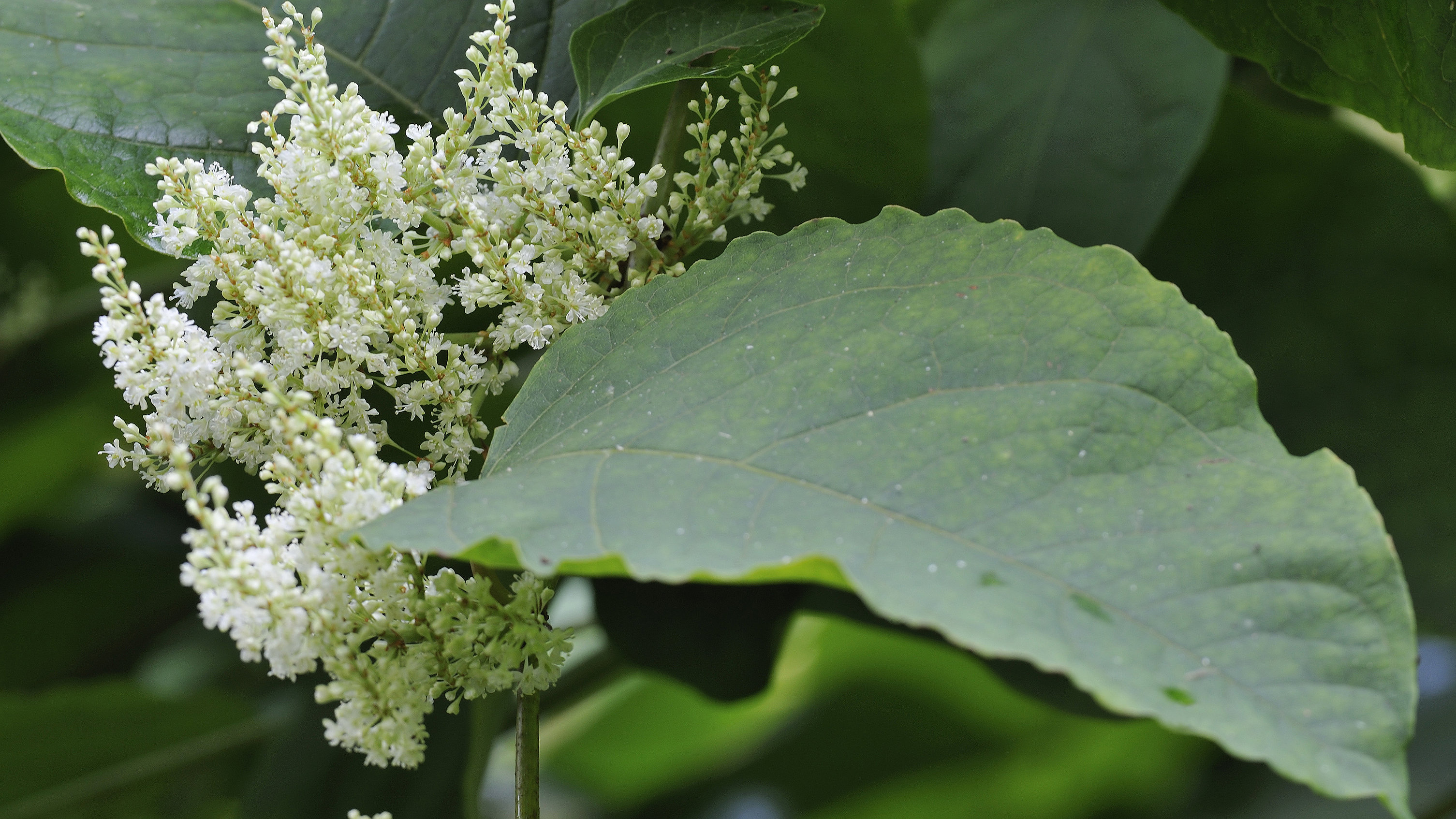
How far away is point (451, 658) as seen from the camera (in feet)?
2.03

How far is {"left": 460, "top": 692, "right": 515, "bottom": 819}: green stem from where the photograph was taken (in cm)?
120

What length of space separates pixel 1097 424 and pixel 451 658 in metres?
0.38

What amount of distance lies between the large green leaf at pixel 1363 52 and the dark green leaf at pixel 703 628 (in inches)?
28.3

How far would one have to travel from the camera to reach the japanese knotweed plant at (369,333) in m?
0.59

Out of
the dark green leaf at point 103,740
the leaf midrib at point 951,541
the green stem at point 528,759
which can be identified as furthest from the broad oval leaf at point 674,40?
the dark green leaf at point 103,740

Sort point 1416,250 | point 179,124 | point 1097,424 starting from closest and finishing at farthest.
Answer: point 1097,424
point 179,124
point 1416,250

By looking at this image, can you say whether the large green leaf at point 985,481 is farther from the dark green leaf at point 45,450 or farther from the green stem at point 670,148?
the dark green leaf at point 45,450

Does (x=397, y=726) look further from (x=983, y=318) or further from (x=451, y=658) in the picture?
(x=983, y=318)

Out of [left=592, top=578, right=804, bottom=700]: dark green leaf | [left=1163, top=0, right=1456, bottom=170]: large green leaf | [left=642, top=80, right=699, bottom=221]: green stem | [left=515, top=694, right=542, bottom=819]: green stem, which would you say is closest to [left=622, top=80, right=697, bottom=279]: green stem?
[left=642, top=80, right=699, bottom=221]: green stem

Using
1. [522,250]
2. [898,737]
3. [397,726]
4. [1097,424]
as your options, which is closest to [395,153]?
[522,250]

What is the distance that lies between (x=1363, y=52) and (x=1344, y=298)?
1.70 ft

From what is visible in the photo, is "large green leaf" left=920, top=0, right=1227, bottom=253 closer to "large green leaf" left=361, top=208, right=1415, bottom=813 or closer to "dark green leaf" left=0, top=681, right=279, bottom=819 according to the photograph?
"large green leaf" left=361, top=208, right=1415, bottom=813

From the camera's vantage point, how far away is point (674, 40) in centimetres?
81

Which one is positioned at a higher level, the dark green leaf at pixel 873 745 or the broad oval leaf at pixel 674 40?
the broad oval leaf at pixel 674 40
